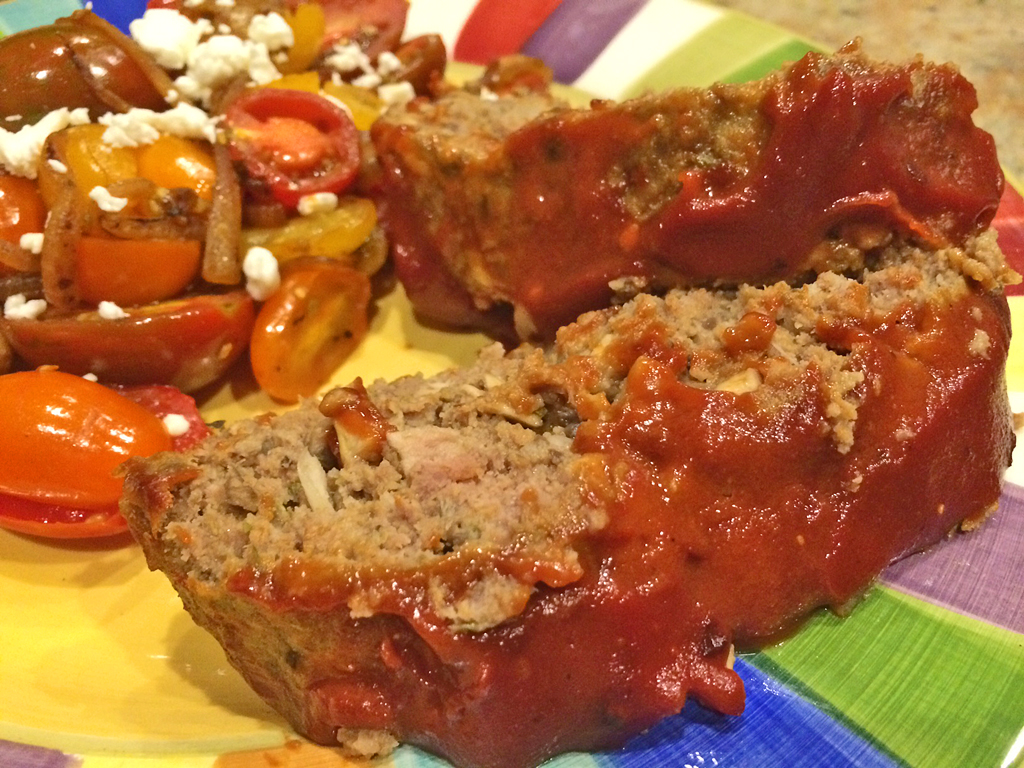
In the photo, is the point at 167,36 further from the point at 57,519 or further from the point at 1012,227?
the point at 1012,227

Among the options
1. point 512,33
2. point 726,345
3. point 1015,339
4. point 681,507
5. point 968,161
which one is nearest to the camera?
point 681,507

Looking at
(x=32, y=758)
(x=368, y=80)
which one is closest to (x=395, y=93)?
(x=368, y=80)

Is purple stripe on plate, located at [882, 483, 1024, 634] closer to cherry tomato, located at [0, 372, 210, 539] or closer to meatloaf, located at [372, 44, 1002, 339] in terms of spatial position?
meatloaf, located at [372, 44, 1002, 339]

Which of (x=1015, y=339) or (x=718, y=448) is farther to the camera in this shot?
(x=1015, y=339)

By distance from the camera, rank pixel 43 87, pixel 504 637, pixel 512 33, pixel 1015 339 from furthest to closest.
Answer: pixel 512 33 < pixel 43 87 < pixel 1015 339 < pixel 504 637

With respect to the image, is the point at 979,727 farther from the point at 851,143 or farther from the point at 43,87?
the point at 43,87

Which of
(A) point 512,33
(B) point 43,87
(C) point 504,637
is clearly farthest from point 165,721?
(A) point 512,33
